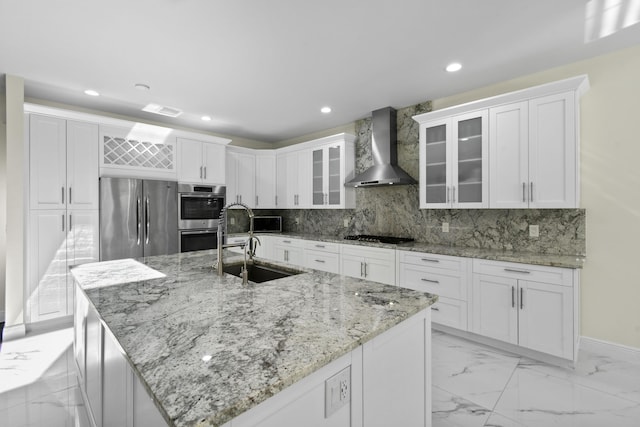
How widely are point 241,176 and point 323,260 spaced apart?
209cm

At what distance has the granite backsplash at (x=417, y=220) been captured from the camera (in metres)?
2.78

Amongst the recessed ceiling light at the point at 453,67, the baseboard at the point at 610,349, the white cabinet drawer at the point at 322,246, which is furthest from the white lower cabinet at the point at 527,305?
the recessed ceiling light at the point at 453,67

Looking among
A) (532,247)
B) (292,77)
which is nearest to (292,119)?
(292,77)

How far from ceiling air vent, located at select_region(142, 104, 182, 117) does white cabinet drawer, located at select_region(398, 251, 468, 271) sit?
11.0 ft

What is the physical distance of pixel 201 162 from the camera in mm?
4340

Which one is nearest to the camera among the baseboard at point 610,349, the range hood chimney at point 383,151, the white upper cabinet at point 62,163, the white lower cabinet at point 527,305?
the white lower cabinet at point 527,305

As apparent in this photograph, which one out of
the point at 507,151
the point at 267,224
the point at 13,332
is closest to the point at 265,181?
the point at 267,224

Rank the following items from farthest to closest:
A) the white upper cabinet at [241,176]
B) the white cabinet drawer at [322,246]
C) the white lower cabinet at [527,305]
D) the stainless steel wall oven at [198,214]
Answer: the white upper cabinet at [241,176] → the stainless steel wall oven at [198,214] → the white cabinet drawer at [322,246] → the white lower cabinet at [527,305]

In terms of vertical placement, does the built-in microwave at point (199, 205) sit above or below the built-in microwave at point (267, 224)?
above

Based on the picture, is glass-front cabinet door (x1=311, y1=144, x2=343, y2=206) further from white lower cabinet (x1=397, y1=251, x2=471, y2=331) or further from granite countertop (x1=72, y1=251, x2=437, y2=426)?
granite countertop (x1=72, y1=251, x2=437, y2=426)

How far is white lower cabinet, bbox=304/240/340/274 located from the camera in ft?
13.0

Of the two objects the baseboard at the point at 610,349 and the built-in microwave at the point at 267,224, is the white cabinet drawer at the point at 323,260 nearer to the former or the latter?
the built-in microwave at the point at 267,224

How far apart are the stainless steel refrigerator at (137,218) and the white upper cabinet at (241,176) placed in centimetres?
101

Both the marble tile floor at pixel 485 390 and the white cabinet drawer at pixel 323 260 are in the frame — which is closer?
the marble tile floor at pixel 485 390
